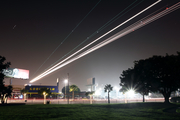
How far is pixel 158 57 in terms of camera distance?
43875 millimetres

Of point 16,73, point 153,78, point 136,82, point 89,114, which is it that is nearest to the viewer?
point 89,114

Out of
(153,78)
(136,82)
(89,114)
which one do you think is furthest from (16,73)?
(89,114)

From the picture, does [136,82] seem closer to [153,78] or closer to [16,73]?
[153,78]

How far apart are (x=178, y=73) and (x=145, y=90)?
14.8 metres

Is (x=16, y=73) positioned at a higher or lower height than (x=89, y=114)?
higher

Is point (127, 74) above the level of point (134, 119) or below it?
above

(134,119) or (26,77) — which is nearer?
(134,119)

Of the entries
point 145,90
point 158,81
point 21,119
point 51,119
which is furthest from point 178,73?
point 21,119

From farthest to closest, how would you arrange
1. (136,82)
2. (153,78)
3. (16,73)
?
(16,73) → (136,82) → (153,78)

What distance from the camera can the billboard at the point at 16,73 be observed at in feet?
227

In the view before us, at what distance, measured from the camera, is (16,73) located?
71.3 meters

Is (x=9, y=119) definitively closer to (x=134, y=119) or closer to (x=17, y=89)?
(x=134, y=119)

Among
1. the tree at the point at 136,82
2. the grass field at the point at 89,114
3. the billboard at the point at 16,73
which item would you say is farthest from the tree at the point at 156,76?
the billboard at the point at 16,73

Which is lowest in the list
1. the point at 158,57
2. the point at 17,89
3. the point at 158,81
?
the point at 17,89
